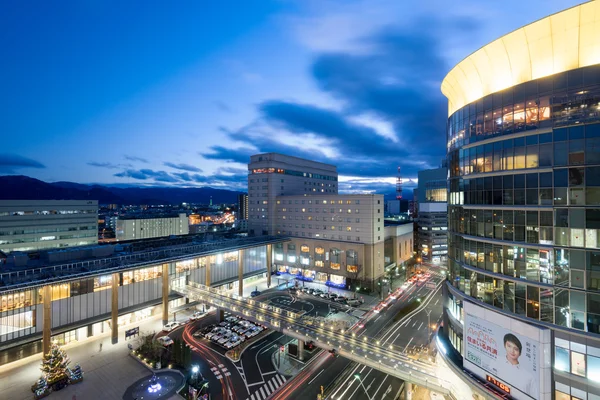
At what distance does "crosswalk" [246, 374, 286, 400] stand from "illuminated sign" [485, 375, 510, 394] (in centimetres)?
2534

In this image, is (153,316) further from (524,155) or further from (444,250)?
(444,250)

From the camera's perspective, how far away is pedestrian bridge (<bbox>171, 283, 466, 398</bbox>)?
32531 mm

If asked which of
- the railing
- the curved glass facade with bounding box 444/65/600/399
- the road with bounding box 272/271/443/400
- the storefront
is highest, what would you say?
the curved glass facade with bounding box 444/65/600/399

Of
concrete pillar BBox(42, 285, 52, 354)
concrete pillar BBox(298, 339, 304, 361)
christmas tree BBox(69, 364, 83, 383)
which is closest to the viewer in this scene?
christmas tree BBox(69, 364, 83, 383)

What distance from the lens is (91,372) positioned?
3950 centimetres

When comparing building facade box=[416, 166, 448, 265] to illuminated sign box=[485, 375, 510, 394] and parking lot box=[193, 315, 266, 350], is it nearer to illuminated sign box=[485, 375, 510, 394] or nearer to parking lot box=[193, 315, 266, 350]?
parking lot box=[193, 315, 266, 350]

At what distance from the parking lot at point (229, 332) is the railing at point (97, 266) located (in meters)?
15.1

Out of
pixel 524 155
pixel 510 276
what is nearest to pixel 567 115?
pixel 524 155

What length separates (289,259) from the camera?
90.4m

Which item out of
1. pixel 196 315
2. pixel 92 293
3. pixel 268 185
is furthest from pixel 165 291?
pixel 268 185

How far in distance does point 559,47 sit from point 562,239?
1810 centimetres

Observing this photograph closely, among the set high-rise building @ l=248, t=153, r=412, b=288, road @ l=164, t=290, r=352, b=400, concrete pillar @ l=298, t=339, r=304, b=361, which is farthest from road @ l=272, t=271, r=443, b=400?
high-rise building @ l=248, t=153, r=412, b=288

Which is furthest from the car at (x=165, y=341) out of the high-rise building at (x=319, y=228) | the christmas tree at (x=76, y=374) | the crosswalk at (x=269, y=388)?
the high-rise building at (x=319, y=228)

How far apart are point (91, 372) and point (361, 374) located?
39.5 m
